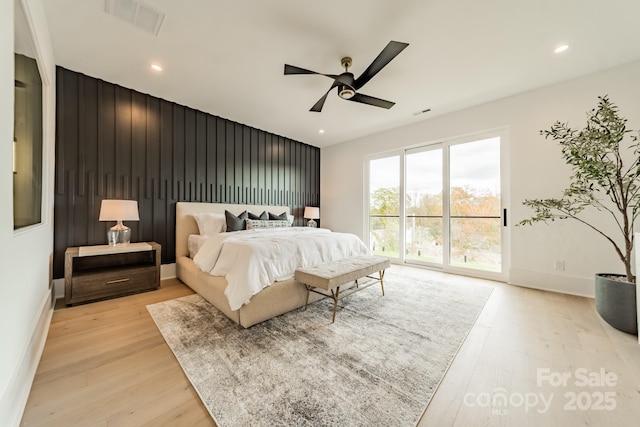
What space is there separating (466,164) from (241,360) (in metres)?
4.23

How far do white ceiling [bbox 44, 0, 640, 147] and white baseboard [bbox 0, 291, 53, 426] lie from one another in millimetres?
2587

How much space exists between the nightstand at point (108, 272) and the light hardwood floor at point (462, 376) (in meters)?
0.26

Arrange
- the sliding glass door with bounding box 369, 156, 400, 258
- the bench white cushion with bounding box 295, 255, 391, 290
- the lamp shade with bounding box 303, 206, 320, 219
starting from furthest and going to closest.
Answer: the lamp shade with bounding box 303, 206, 320, 219, the sliding glass door with bounding box 369, 156, 400, 258, the bench white cushion with bounding box 295, 255, 391, 290

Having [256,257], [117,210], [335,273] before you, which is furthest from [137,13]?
[335,273]

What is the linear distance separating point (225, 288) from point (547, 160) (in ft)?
14.2

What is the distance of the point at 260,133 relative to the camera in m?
4.68

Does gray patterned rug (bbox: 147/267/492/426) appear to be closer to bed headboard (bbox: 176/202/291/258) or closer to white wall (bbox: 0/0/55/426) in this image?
white wall (bbox: 0/0/55/426)

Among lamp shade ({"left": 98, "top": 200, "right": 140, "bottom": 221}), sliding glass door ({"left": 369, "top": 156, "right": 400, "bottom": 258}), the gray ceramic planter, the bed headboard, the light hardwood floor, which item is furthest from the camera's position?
sliding glass door ({"left": 369, "top": 156, "right": 400, "bottom": 258})

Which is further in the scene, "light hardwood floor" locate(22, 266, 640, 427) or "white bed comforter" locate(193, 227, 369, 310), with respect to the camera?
"white bed comforter" locate(193, 227, 369, 310)

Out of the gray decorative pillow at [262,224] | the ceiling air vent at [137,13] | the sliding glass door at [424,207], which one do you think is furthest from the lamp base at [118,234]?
the sliding glass door at [424,207]

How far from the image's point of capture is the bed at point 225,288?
81.7 inches

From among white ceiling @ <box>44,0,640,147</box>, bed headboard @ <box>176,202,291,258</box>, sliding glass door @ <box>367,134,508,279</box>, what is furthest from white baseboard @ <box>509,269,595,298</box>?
bed headboard @ <box>176,202,291,258</box>

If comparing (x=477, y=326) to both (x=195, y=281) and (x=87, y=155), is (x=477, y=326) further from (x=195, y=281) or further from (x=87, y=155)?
(x=87, y=155)

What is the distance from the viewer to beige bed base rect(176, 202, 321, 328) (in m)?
2.07
